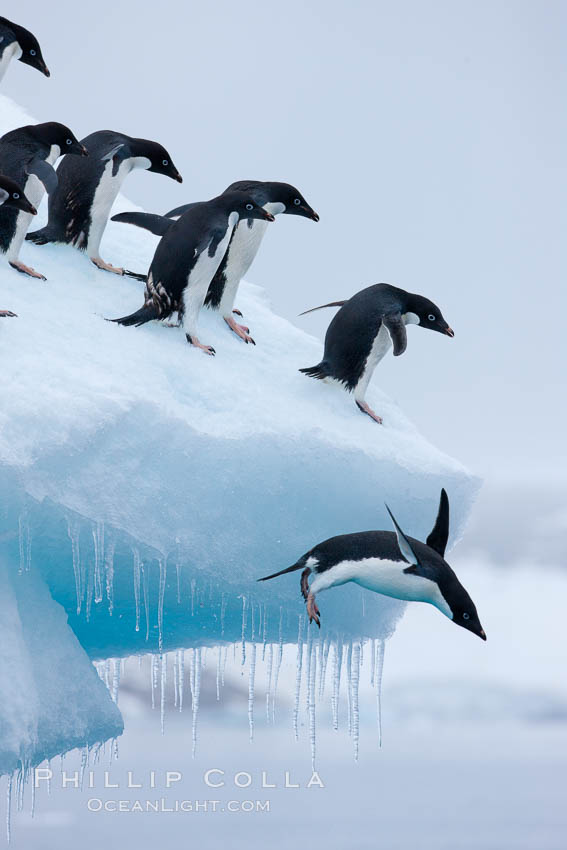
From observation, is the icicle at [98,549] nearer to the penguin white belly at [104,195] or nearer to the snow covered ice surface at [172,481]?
the snow covered ice surface at [172,481]

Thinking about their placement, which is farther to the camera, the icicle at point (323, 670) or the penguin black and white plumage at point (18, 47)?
the penguin black and white plumage at point (18, 47)

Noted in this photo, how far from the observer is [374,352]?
18.1ft

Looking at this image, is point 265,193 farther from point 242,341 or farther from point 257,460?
point 257,460

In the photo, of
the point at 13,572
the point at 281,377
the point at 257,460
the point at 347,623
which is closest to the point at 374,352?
the point at 281,377

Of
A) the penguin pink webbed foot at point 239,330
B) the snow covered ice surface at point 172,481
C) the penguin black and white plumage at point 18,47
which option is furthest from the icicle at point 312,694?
the penguin black and white plumage at point 18,47

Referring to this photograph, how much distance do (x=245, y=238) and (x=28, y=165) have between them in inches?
43.3

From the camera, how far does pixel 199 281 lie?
542cm

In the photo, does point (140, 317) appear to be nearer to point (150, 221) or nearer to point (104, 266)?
point (104, 266)

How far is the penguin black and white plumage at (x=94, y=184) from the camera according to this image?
5.86m

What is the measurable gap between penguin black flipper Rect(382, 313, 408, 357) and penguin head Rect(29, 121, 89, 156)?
1.77 m

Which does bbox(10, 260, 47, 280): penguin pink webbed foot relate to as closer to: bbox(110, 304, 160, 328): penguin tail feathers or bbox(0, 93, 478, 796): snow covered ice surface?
bbox(0, 93, 478, 796): snow covered ice surface

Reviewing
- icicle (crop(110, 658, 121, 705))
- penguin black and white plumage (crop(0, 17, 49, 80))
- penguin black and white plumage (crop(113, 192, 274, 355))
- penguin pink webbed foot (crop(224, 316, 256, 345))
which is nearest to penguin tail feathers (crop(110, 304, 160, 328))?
penguin black and white plumage (crop(113, 192, 274, 355))

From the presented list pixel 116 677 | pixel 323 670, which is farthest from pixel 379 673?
pixel 116 677

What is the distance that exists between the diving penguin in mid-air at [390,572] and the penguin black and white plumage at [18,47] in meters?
3.68
